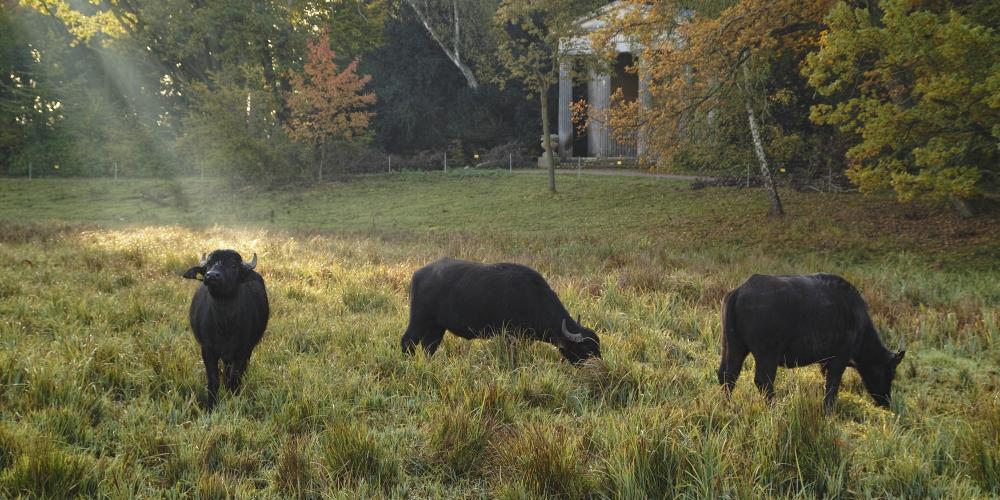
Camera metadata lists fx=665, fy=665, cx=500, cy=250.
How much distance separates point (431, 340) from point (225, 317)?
2033mm

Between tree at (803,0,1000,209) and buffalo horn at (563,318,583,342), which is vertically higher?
tree at (803,0,1000,209)

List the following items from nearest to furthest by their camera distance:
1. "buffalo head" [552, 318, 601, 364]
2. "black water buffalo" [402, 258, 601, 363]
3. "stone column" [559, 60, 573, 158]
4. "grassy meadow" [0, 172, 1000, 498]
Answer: "grassy meadow" [0, 172, 1000, 498] → "buffalo head" [552, 318, 601, 364] → "black water buffalo" [402, 258, 601, 363] → "stone column" [559, 60, 573, 158]

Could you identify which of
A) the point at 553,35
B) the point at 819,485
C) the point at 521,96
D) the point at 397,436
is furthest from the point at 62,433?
the point at 521,96

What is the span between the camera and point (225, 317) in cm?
552

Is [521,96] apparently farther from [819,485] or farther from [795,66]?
[819,485]

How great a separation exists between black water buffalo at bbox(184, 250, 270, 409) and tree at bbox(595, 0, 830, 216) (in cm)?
1370

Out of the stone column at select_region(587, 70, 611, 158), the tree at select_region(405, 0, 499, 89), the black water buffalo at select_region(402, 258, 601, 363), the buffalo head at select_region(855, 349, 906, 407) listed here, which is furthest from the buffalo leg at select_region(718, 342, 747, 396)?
the tree at select_region(405, 0, 499, 89)

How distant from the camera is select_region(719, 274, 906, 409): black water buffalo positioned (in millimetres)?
5332

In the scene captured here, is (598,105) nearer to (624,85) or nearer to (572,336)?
(624,85)

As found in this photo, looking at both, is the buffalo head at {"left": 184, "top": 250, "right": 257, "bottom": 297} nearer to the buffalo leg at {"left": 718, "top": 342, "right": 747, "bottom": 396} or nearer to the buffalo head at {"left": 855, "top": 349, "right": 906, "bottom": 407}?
the buffalo leg at {"left": 718, "top": 342, "right": 747, "bottom": 396}

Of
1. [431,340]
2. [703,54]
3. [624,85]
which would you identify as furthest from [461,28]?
[431,340]

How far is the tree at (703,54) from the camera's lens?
52.7 feet

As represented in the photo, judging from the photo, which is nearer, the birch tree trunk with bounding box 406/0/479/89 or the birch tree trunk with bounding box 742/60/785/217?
the birch tree trunk with bounding box 742/60/785/217

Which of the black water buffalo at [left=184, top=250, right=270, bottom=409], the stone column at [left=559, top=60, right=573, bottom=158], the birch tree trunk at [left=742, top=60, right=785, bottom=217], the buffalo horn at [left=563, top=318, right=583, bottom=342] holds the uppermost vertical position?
the stone column at [left=559, top=60, right=573, bottom=158]
